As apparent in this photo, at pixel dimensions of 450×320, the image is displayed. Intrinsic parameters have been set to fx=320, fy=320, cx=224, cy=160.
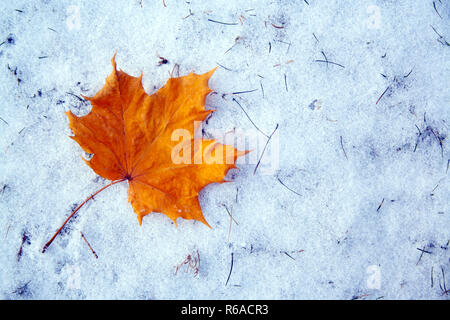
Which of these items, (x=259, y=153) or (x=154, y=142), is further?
(x=259, y=153)

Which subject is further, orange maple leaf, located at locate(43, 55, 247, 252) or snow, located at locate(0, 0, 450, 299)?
snow, located at locate(0, 0, 450, 299)

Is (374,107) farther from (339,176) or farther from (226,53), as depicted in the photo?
(226,53)

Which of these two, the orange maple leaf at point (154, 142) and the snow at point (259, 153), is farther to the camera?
the snow at point (259, 153)
